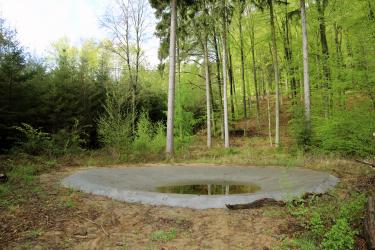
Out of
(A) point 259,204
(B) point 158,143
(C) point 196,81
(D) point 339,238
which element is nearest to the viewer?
(D) point 339,238

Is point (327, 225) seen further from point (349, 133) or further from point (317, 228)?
point (349, 133)

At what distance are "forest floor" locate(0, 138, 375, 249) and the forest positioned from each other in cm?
8

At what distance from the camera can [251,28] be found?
22844mm

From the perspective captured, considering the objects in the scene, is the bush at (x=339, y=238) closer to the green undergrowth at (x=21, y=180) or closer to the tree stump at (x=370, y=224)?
the tree stump at (x=370, y=224)

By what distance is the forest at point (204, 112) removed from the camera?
6273 millimetres

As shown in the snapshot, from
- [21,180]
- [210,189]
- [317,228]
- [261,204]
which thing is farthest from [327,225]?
[21,180]

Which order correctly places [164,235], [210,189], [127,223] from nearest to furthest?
[164,235] → [127,223] → [210,189]

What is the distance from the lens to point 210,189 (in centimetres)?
836

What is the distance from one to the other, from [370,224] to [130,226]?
3.74m

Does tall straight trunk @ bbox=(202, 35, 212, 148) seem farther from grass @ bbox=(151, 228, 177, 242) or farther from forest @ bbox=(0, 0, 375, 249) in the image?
grass @ bbox=(151, 228, 177, 242)

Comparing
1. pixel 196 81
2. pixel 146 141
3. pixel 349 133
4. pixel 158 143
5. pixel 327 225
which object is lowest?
pixel 327 225

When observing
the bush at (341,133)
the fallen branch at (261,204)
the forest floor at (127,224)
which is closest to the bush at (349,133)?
the bush at (341,133)

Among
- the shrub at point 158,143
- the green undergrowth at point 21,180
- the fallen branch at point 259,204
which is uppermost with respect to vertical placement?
the shrub at point 158,143

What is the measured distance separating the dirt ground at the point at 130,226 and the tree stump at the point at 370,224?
41.4 inches
